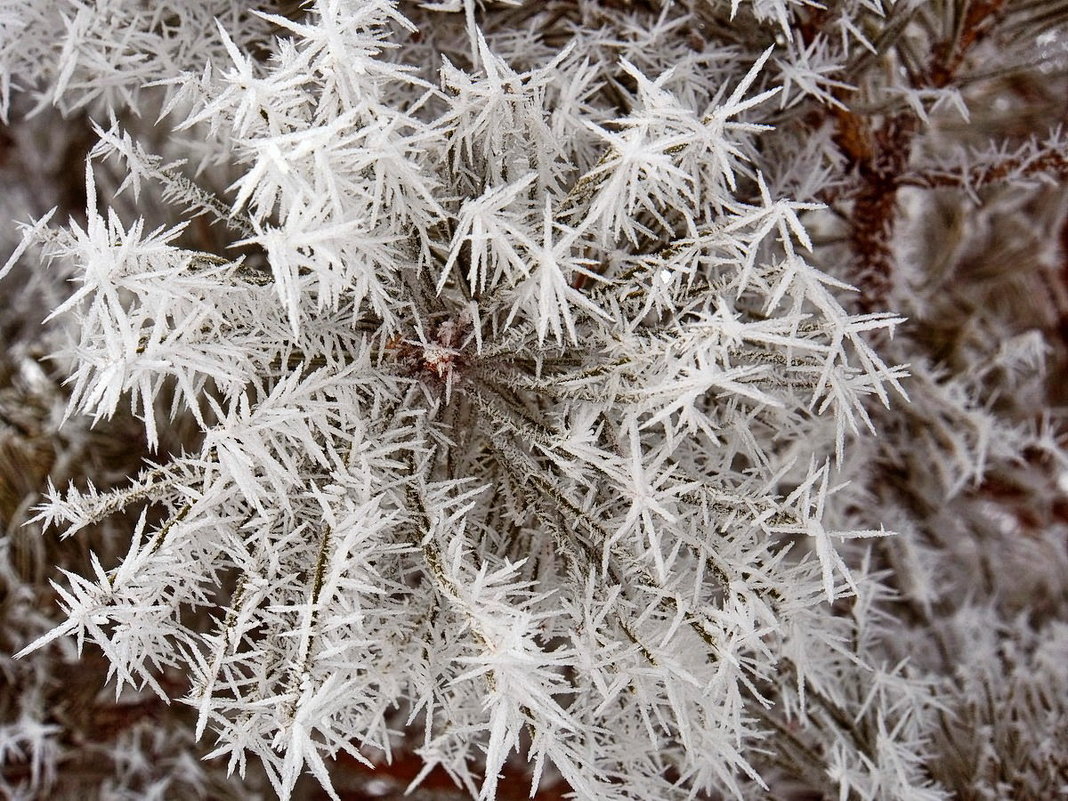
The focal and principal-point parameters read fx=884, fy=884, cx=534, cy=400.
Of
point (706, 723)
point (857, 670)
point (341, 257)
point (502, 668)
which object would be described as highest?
point (341, 257)

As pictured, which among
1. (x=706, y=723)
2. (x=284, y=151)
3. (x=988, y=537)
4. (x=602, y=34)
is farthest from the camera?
(x=988, y=537)

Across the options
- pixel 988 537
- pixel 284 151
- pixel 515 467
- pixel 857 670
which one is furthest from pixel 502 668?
pixel 988 537

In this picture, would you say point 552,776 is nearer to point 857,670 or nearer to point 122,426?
point 857,670

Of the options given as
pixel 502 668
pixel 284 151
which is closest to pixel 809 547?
pixel 502 668

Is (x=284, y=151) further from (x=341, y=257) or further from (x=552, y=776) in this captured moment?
(x=552, y=776)

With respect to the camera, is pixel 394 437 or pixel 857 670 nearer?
pixel 394 437

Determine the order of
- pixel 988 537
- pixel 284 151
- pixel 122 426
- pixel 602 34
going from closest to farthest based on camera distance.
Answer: pixel 284 151 → pixel 602 34 → pixel 122 426 → pixel 988 537

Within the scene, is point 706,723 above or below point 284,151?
below
